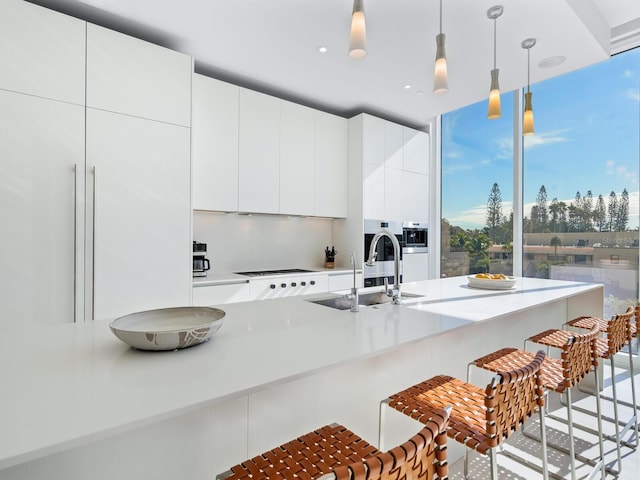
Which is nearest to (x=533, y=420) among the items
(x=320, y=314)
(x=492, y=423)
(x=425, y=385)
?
(x=425, y=385)

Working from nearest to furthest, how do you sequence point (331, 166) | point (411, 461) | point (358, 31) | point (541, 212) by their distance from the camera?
point (411, 461) → point (358, 31) → point (541, 212) → point (331, 166)

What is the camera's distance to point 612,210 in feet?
10.8

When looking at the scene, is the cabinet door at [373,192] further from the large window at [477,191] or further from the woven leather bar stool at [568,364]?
the woven leather bar stool at [568,364]

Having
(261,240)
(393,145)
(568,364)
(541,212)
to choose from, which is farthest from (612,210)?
(261,240)

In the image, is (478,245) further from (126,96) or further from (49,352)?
(49,352)

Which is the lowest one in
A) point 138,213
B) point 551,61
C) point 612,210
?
point 138,213

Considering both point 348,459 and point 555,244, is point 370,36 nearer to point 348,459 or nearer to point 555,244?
point 348,459

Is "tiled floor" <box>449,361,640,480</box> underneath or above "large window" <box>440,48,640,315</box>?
underneath

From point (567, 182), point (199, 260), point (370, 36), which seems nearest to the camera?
point (370, 36)

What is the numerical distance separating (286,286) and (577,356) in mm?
2208

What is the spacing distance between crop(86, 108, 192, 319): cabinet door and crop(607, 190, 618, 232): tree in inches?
146

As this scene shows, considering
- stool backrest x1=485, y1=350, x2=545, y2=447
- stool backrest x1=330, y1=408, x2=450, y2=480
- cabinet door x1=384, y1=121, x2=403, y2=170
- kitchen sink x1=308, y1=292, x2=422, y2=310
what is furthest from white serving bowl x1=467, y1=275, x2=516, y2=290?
cabinet door x1=384, y1=121, x2=403, y2=170

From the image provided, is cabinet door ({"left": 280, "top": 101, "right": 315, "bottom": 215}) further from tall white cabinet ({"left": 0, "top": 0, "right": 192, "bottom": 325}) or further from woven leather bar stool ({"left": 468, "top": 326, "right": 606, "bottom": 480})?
woven leather bar stool ({"left": 468, "top": 326, "right": 606, "bottom": 480})

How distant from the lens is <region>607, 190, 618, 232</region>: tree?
129 inches
